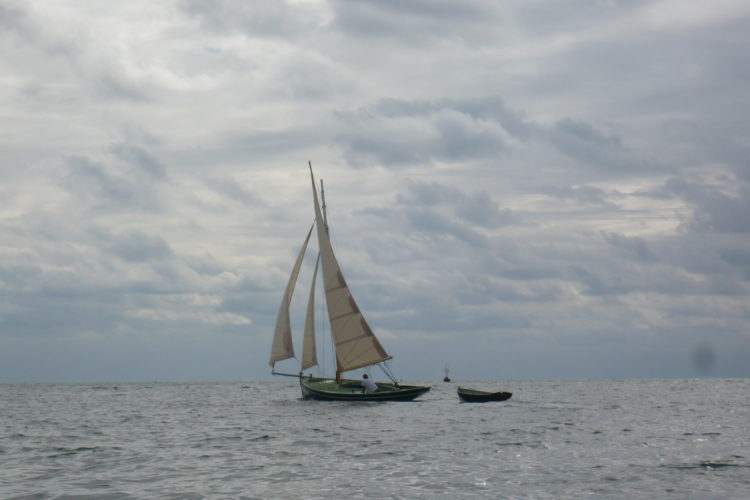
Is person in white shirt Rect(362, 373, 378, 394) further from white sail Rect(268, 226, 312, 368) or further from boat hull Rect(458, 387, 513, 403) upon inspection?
boat hull Rect(458, 387, 513, 403)

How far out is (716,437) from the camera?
3950 cm

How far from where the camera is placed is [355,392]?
66.5 m

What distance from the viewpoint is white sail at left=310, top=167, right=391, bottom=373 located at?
68.2 meters

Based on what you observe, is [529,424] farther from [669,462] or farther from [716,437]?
[669,462]

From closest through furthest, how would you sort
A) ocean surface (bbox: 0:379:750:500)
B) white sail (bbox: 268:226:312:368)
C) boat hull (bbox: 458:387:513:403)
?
ocean surface (bbox: 0:379:750:500) < white sail (bbox: 268:226:312:368) < boat hull (bbox: 458:387:513:403)

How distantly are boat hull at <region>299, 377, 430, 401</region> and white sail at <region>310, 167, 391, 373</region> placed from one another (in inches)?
64.0

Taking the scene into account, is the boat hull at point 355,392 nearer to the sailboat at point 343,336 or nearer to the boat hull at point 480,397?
the sailboat at point 343,336

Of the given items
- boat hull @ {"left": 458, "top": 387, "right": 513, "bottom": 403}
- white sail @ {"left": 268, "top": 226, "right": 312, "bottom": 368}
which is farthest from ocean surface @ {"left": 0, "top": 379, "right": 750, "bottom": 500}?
boat hull @ {"left": 458, "top": 387, "right": 513, "bottom": 403}

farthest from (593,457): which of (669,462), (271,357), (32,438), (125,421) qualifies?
(271,357)

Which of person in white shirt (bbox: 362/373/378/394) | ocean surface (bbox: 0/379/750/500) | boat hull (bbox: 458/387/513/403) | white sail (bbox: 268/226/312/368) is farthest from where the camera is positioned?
boat hull (bbox: 458/387/513/403)

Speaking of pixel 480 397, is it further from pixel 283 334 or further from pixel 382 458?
pixel 382 458

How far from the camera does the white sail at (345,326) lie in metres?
68.2

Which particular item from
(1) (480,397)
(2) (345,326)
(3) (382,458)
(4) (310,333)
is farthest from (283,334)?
(3) (382,458)

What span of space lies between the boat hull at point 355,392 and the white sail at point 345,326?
1.62m
